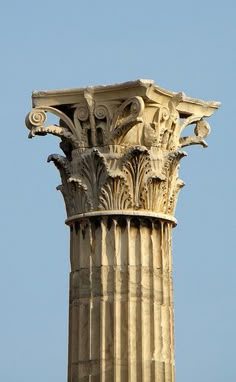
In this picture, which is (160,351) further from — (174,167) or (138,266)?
(174,167)

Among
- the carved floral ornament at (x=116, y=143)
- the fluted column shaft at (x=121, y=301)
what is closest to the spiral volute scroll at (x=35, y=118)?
the carved floral ornament at (x=116, y=143)

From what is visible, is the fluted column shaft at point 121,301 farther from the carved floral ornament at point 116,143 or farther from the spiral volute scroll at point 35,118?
the spiral volute scroll at point 35,118

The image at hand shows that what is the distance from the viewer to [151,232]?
33.4 m

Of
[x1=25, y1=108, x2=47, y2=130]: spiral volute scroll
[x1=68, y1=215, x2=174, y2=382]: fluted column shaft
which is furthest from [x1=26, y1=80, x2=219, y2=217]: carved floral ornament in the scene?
[x1=68, y1=215, x2=174, y2=382]: fluted column shaft

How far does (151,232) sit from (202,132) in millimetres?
3298

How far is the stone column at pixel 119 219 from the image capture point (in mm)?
32594

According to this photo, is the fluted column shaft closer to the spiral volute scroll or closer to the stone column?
the stone column

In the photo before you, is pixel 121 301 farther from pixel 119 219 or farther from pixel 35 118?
pixel 35 118


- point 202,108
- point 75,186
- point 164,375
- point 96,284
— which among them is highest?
point 202,108

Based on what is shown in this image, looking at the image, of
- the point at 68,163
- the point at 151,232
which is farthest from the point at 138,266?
the point at 68,163

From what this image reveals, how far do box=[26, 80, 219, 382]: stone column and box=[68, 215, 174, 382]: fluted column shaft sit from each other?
2cm

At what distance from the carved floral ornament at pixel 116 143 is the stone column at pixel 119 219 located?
0.02 metres

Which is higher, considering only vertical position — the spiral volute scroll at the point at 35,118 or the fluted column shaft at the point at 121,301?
the spiral volute scroll at the point at 35,118

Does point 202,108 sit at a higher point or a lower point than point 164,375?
higher
